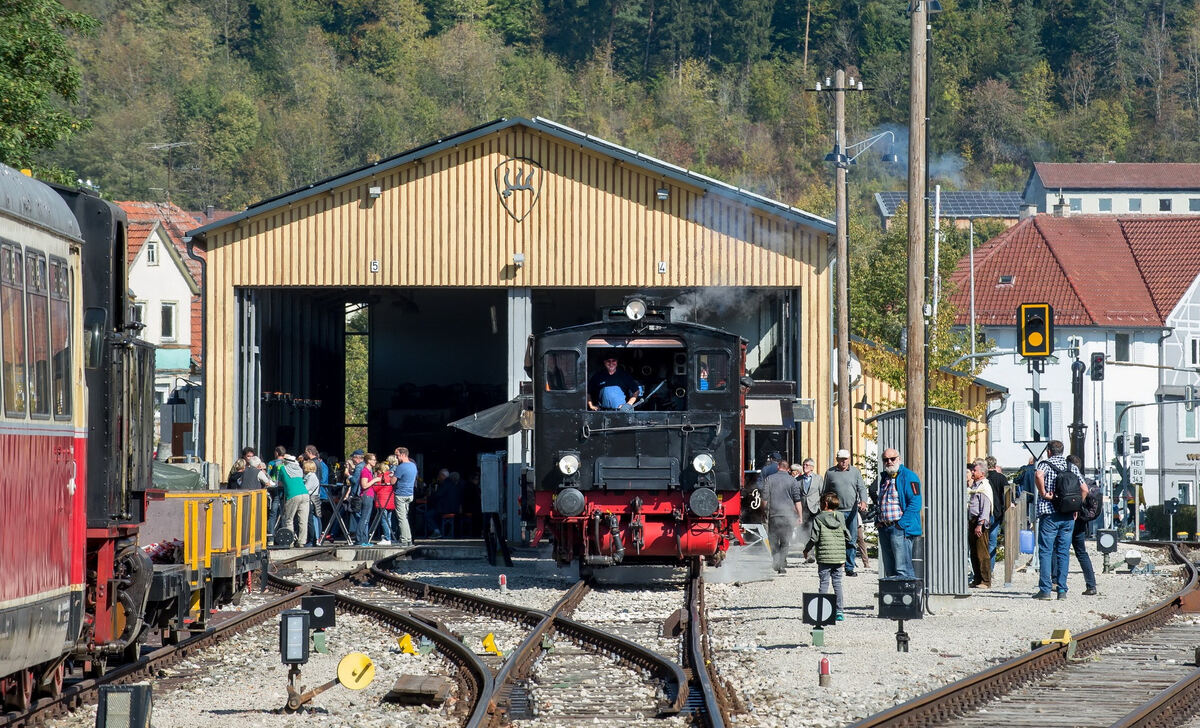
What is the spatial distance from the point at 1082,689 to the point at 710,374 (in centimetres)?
821

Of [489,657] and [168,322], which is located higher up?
[168,322]

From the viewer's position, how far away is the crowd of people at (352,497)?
2562 cm

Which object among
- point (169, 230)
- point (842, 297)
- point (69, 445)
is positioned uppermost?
point (169, 230)

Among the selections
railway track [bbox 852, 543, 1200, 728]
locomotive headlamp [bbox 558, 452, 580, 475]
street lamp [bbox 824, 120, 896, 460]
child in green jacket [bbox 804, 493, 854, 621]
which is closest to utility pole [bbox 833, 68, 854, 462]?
street lamp [bbox 824, 120, 896, 460]

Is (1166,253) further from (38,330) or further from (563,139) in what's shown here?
(38,330)

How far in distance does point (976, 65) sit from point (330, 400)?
99.8 metres

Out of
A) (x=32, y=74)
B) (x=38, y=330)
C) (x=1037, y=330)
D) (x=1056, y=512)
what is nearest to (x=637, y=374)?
(x=1056, y=512)

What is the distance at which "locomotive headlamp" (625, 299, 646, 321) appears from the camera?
19344 mm

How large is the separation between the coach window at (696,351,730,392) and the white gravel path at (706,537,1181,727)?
97.7 inches

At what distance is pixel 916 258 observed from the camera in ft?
59.0

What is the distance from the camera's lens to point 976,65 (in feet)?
429

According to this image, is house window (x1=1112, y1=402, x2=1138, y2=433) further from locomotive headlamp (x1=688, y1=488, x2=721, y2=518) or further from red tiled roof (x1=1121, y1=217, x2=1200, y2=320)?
locomotive headlamp (x1=688, y1=488, x2=721, y2=518)

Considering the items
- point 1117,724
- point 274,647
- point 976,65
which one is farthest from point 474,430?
point 976,65

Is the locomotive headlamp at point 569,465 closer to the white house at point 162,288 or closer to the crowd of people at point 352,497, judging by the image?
the crowd of people at point 352,497
